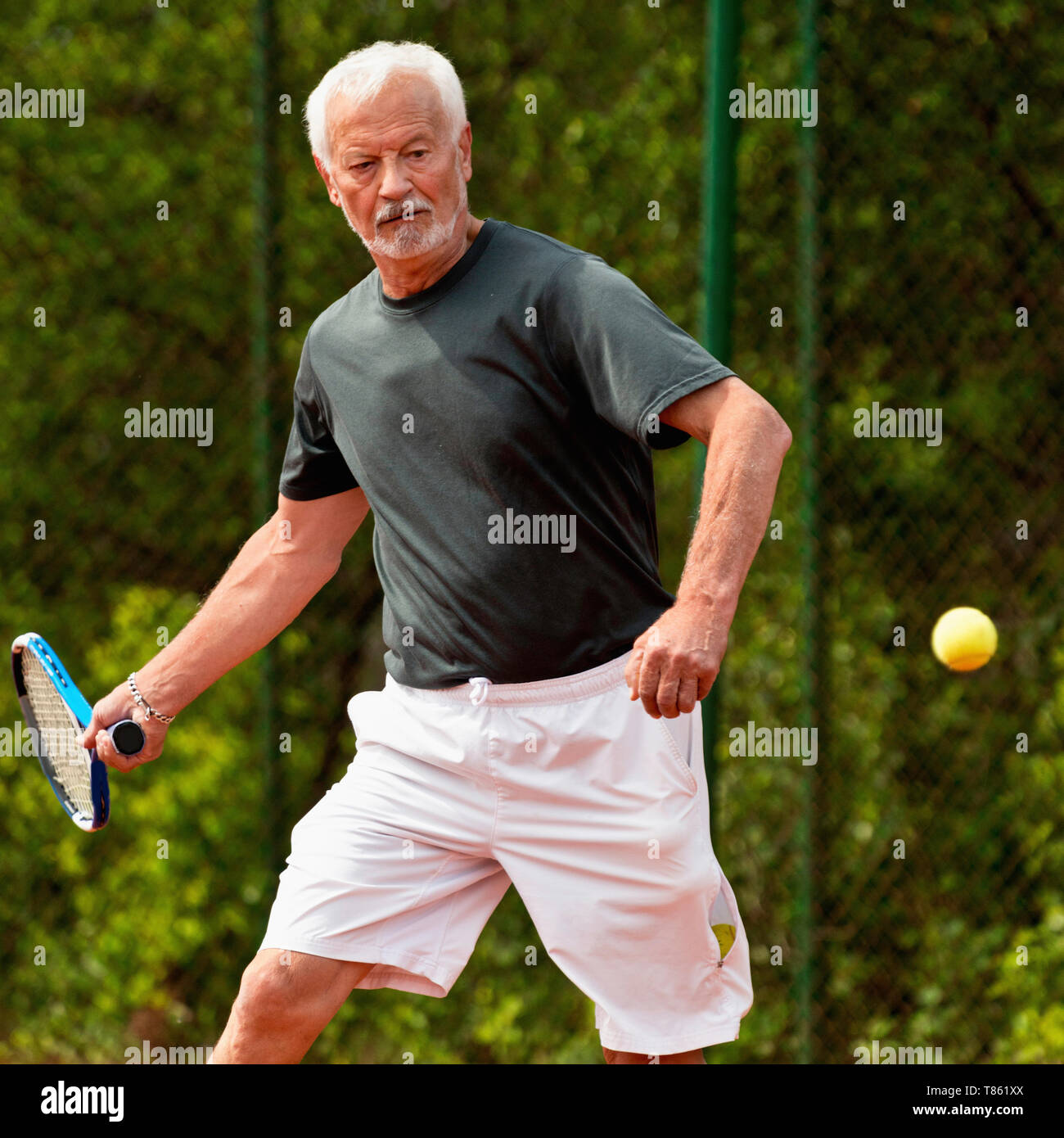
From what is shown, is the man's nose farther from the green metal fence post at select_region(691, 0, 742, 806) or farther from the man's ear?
the green metal fence post at select_region(691, 0, 742, 806)

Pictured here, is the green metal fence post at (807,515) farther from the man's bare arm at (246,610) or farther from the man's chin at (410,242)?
the man's chin at (410,242)

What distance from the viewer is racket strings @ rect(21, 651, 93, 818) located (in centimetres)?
321

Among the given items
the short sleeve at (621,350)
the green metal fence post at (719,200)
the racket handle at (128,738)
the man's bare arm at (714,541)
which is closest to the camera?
the man's bare arm at (714,541)

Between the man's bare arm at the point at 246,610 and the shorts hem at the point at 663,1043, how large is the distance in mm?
985

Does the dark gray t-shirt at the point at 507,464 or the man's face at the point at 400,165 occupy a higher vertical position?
the man's face at the point at 400,165

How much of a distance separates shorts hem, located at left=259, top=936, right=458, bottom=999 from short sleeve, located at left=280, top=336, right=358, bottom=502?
887 millimetres

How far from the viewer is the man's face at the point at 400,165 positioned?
8.86ft

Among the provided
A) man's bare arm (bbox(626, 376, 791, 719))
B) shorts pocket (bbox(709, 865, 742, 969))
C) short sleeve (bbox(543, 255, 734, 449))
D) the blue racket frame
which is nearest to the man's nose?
short sleeve (bbox(543, 255, 734, 449))

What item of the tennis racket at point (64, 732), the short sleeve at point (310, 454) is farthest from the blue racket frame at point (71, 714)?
the short sleeve at point (310, 454)

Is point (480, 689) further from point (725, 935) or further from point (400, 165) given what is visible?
point (400, 165)

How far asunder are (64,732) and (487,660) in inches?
43.1

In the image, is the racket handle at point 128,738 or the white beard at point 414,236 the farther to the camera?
the racket handle at point 128,738

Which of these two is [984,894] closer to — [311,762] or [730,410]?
[311,762]
